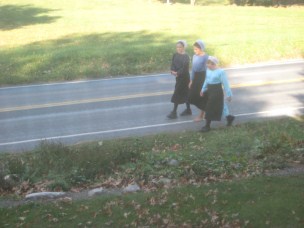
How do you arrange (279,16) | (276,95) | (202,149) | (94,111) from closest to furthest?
(202,149) → (94,111) → (276,95) → (279,16)

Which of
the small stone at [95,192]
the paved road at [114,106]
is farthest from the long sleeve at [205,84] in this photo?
the small stone at [95,192]

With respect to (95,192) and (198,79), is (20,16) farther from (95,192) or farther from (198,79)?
(95,192)

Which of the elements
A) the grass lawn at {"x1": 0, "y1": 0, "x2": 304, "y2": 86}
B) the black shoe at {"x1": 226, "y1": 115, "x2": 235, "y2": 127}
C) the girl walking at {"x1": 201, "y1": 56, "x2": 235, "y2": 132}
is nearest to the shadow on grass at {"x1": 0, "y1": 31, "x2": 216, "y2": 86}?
the grass lawn at {"x1": 0, "y1": 0, "x2": 304, "y2": 86}

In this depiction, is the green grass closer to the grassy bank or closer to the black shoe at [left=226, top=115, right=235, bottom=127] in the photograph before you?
the grassy bank

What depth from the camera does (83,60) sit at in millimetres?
21672

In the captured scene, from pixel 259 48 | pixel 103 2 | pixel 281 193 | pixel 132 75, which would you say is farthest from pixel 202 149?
pixel 103 2

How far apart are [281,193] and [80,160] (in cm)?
395

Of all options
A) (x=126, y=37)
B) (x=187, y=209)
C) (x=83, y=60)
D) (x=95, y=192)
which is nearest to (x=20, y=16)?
(x=126, y=37)

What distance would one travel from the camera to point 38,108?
14.6m

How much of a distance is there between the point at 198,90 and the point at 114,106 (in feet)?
10.7

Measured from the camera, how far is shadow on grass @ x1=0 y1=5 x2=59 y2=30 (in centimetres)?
3801

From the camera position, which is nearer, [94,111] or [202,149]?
[202,149]

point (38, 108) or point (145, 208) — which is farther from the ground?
point (145, 208)

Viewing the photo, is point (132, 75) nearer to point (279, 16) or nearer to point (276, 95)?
point (276, 95)
